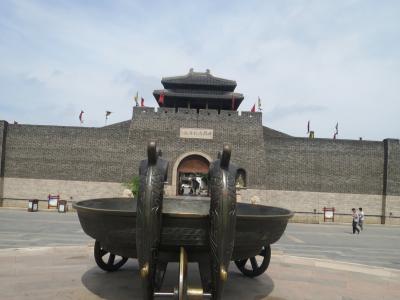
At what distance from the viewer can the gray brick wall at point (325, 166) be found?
22.1 m

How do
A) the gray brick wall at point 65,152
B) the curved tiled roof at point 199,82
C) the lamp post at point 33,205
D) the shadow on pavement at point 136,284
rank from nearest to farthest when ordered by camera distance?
the shadow on pavement at point 136,284
the lamp post at point 33,205
the gray brick wall at point 65,152
the curved tiled roof at point 199,82

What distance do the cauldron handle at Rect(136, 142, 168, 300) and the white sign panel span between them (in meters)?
18.7

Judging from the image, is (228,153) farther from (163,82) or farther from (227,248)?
(163,82)

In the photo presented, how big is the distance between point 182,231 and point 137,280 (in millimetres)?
1615

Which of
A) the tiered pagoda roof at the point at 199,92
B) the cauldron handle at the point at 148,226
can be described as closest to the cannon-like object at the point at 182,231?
the cauldron handle at the point at 148,226

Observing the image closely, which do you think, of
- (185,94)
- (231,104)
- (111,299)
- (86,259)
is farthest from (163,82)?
(111,299)

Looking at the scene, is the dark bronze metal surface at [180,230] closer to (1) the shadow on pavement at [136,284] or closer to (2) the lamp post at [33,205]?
(1) the shadow on pavement at [136,284]

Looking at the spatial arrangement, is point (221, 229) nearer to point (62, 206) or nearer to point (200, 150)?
point (62, 206)

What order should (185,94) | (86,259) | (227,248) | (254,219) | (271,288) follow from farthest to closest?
(185,94) → (86,259) → (271,288) → (254,219) → (227,248)

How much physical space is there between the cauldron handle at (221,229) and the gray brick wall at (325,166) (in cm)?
1917

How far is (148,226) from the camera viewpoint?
124 inches

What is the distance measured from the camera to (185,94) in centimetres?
2611

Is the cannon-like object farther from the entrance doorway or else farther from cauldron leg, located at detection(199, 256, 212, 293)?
the entrance doorway

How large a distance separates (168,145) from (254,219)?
1850cm
